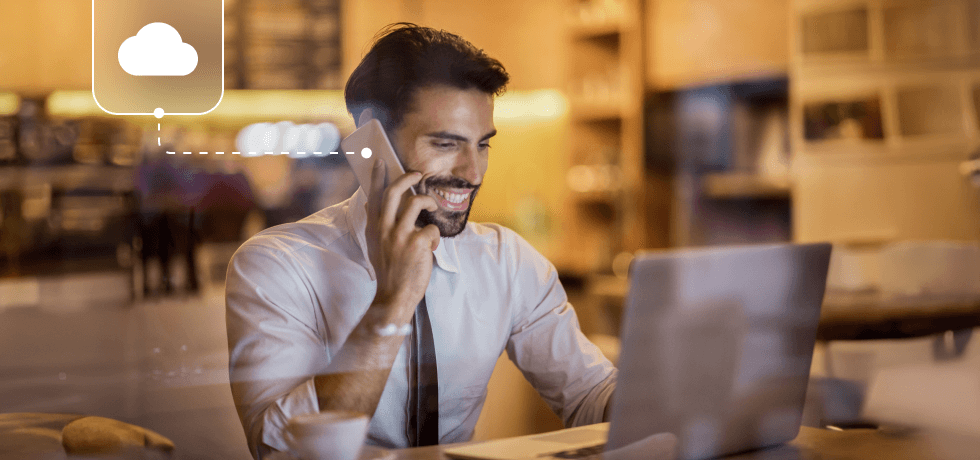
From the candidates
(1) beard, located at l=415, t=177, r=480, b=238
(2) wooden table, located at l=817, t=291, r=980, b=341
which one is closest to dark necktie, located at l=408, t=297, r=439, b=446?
(1) beard, located at l=415, t=177, r=480, b=238

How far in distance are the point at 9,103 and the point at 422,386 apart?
2.45 ft

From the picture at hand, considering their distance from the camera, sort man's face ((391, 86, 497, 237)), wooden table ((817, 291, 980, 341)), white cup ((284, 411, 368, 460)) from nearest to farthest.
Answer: white cup ((284, 411, 368, 460)) < man's face ((391, 86, 497, 237)) < wooden table ((817, 291, 980, 341))

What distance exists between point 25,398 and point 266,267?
454mm

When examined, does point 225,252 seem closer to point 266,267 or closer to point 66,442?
point 266,267

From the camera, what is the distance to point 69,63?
3.52ft

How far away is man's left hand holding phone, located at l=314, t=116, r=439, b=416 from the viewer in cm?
91

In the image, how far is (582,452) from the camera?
0.78 m

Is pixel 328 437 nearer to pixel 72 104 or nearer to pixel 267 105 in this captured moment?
pixel 267 105

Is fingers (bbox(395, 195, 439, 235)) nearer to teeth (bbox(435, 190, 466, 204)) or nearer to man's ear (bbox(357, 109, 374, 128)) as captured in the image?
teeth (bbox(435, 190, 466, 204))

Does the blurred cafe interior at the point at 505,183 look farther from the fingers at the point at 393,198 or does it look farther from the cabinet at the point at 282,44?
the fingers at the point at 393,198

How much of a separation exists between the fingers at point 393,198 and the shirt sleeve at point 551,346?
31 cm

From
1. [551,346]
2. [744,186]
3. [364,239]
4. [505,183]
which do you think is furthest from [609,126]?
[364,239]

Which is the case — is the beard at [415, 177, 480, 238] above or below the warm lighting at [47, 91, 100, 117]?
below

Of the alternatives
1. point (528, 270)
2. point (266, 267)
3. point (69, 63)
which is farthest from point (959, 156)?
point (69, 63)
